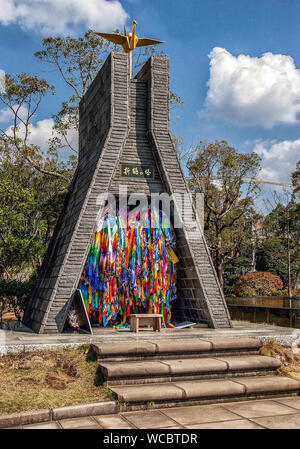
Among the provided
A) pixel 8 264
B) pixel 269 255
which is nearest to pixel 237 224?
pixel 269 255

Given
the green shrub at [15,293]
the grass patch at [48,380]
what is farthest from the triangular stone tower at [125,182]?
the green shrub at [15,293]

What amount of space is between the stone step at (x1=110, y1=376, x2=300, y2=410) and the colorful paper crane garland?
12.9 ft

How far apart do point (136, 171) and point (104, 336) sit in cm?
407

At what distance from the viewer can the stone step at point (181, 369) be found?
20.2 ft

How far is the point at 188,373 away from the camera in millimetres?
6480

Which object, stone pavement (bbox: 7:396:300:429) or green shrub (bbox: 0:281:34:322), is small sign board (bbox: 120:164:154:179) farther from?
stone pavement (bbox: 7:396:300:429)

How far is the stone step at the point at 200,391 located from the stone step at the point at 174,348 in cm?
69

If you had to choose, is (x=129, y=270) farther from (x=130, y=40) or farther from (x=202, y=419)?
(x=130, y=40)

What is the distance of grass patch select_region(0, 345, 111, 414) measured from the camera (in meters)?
5.46

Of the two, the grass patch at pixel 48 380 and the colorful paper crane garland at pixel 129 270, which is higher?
the colorful paper crane garland at pixel 129 270

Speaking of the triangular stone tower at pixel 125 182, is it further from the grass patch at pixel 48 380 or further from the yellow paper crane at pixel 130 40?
the grass patch at pixel 48 380

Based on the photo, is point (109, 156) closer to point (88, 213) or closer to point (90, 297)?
point (88, 213)

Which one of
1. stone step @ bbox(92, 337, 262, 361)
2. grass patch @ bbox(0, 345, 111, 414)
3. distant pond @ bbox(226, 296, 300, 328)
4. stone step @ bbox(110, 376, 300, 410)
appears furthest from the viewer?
distant pond @ bbox(226, 296, 300, 328)

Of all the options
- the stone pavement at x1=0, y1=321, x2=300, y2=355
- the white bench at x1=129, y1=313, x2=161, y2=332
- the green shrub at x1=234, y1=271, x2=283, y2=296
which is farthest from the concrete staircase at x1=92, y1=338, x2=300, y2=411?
the green shrub at x1=234, y1=271, x2=283, y2=296
